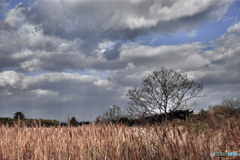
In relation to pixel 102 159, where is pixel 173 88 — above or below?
above

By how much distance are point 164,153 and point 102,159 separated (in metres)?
1.31

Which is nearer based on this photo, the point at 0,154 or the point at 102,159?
the point at 102,159

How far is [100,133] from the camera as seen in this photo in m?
4.96

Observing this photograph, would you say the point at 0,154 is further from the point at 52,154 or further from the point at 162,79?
the point at 162,79

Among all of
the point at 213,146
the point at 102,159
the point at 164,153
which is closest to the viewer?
the point at 164,153

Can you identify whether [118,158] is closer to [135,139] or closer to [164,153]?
[135,139]

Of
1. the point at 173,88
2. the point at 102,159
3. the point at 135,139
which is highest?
the point at 173,88

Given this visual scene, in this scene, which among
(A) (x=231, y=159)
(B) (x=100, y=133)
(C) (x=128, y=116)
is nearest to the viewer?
(A) (x=231, y=159)

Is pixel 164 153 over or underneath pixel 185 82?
underneath

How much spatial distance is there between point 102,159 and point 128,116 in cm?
1384

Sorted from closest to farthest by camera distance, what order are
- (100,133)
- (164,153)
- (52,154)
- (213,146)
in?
(164,153) → (213,146) → (52,154) → (100,133)

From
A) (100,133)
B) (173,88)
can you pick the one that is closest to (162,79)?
(173,88)

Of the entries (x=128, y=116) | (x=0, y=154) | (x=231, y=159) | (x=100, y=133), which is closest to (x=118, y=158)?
(x=100, y=133)

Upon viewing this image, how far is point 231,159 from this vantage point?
10.8 feet
